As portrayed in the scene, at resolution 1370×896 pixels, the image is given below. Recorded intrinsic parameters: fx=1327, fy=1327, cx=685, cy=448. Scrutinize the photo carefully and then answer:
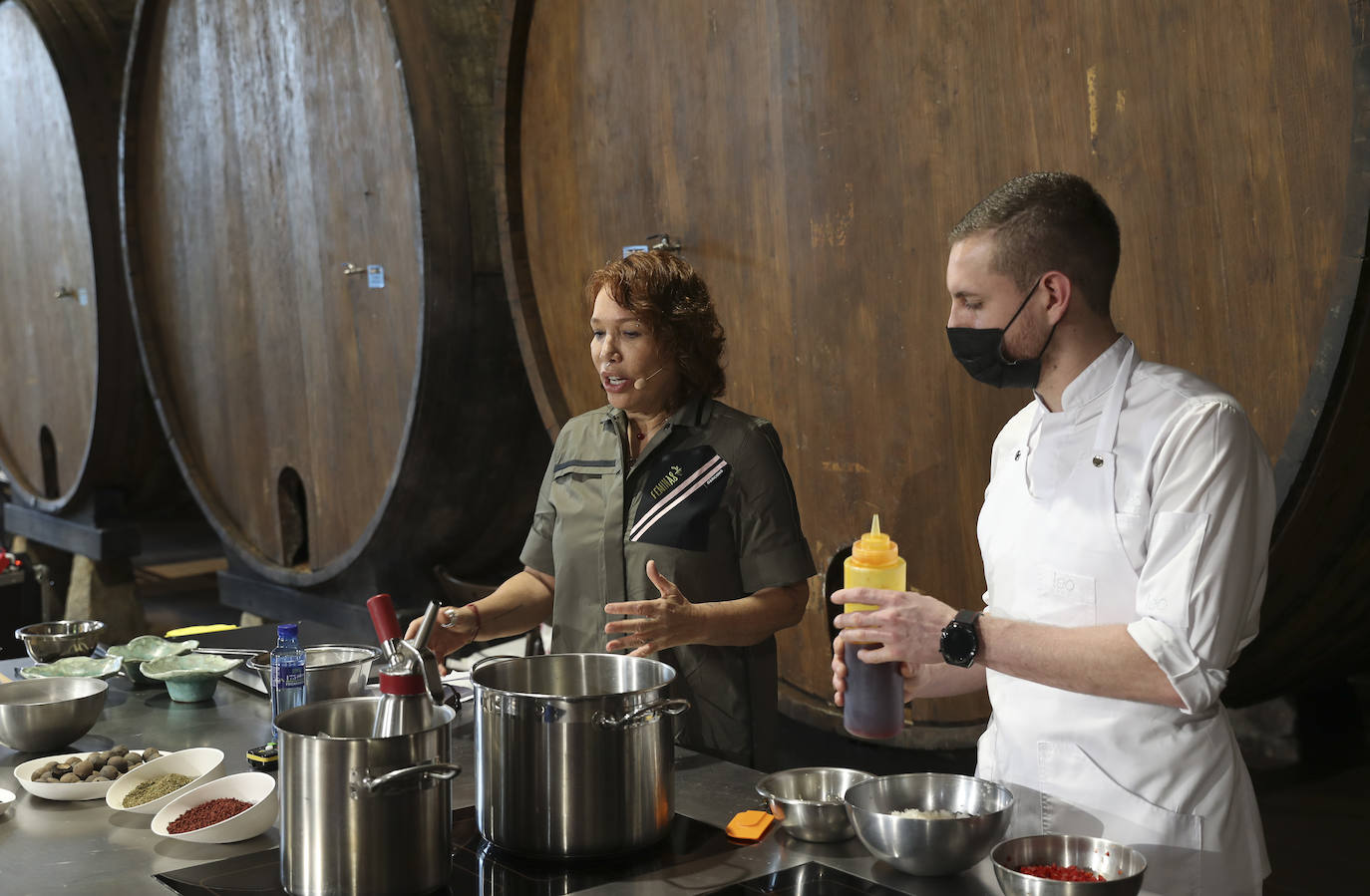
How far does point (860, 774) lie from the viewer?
156cm

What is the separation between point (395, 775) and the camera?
4.23 feet

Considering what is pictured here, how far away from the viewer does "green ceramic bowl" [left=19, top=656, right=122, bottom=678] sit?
7.72 feet

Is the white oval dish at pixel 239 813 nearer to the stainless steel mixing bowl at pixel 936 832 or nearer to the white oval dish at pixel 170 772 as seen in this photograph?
the white oval dish at pixel 170 772

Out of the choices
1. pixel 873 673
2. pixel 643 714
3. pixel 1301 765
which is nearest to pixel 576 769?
pixel 643 714

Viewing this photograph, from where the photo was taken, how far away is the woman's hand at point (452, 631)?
6.61ft

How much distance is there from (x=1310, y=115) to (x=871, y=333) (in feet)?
2.90

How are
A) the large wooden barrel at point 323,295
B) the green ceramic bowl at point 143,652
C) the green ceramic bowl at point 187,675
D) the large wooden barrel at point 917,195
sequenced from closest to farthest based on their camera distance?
the large wooden barrel at point 917,195
the green ceramic bowl at point 187,675
the green ceramic bowl at point 143,652
the large wooden barrel at point 323,295

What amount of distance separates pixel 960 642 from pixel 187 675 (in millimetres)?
1396

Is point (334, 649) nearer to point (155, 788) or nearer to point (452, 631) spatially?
point (452, 631)

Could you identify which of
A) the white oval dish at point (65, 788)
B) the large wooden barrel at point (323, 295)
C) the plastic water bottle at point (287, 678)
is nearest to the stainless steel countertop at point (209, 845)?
the white oval dish at point (65, 788)

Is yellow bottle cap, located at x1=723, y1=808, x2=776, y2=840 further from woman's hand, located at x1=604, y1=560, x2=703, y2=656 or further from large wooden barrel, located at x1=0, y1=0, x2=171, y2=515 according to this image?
large wooden barrel, located at x1=0, y1=0, x2=171, y2=515

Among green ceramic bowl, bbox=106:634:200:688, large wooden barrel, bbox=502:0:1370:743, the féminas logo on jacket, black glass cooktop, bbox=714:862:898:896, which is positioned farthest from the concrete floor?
green ceramic bowl, bbox=106:634:200:688

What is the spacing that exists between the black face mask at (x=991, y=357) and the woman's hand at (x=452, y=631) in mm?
860

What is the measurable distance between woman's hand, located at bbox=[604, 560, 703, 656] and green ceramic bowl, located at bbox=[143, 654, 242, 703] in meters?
0.83
